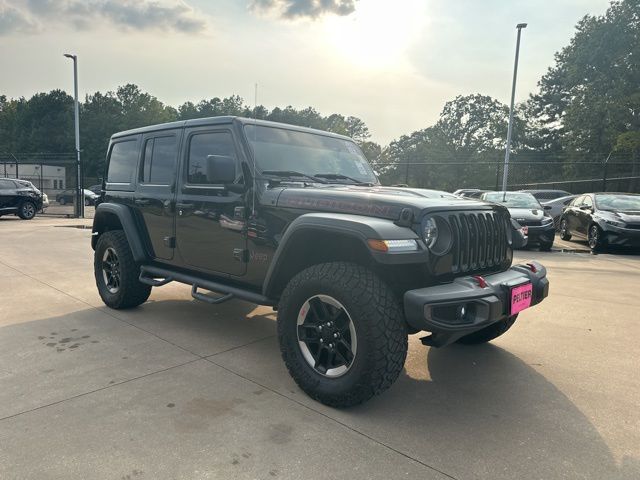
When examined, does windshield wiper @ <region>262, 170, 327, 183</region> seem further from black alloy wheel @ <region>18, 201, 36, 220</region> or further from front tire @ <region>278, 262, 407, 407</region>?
black alloy wheel @ <region>18, 201, 36, 220</region>

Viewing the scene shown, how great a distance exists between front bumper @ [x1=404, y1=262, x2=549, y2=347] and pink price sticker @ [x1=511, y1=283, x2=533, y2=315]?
0.05m

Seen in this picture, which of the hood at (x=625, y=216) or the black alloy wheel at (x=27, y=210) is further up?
the hood at (x=625, y=216)

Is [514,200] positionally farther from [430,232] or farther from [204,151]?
[430,232]

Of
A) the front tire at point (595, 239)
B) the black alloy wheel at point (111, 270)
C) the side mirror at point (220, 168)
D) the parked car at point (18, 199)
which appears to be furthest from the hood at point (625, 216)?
the parked car at point (18, 199)

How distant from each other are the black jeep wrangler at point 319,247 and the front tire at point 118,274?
23 millimetres

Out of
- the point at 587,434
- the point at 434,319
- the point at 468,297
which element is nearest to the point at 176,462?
the point at 434,319

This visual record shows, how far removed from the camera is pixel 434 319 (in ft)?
8.50

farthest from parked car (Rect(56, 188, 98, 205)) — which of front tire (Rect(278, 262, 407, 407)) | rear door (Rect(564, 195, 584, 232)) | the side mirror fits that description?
front tire (Rect(278, 262, 407, 407))

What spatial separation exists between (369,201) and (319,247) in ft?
1.67

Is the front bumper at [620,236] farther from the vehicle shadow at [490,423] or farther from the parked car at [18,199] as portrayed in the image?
the parked car at [18,199]

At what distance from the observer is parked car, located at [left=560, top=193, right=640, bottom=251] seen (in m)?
9.83

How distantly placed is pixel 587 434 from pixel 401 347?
1.16 metres

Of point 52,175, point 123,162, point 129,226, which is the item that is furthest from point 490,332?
point 52,175

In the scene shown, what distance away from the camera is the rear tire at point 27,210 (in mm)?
16578
